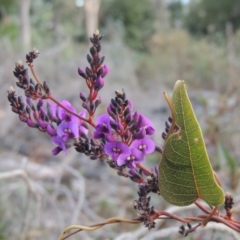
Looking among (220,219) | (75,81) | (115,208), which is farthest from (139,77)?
(220,219)

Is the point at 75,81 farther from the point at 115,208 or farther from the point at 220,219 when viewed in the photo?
the point at 220,219

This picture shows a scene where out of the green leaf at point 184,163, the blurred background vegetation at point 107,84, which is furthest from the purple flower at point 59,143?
the blurred background vegetation at point 107,84

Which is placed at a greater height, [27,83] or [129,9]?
[129,9]

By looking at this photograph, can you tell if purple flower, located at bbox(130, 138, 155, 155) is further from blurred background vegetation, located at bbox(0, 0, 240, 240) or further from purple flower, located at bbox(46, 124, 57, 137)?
blurred background vegetation, located at bbox(0, 0, 240, 240)

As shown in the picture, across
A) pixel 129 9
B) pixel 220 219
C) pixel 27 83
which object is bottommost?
pixel 220 219

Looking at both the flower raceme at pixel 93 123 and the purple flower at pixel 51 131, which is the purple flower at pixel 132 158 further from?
the purple flower at pixel 51 131

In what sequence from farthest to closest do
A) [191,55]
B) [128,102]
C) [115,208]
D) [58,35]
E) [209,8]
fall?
[209,8] < [58,35] < [191,55] < [115,208] < [128,102]
